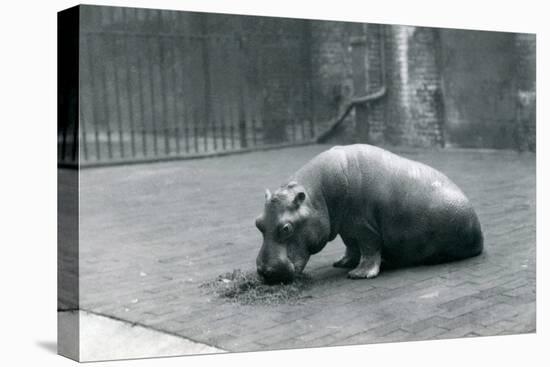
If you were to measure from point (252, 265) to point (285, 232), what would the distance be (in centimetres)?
46

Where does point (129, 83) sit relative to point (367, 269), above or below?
above

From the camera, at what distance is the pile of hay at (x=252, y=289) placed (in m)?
6.09

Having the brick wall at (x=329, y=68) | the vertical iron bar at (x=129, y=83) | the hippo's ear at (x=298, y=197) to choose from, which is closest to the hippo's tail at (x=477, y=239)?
the brick wall at (x=329, y=68)

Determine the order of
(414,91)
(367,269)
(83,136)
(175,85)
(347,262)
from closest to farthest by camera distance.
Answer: (83,136)
(175,85)
(367,269)
(347,262)
(414,91)

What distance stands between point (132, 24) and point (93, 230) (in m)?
1.39

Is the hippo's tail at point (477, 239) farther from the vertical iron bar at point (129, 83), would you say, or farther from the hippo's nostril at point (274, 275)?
the vertical iron bar at point (129, 83)

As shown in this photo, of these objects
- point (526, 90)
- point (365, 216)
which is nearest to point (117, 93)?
point (365, 216)

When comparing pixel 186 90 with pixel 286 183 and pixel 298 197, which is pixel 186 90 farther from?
pixel 298 197

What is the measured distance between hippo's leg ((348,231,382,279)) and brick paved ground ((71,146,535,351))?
67 millimetres

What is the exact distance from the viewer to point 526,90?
7234mm

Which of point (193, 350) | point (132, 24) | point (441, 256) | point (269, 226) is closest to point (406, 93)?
point (441, 256)

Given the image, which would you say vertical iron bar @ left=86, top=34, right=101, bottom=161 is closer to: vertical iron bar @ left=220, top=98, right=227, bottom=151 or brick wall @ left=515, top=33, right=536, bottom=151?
vertical iron bar @ left=220, top=98, right=227, bottom=151

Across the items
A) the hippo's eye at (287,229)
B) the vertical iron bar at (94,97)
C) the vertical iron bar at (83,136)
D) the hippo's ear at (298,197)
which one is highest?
the vertical iron bar at (94,97)

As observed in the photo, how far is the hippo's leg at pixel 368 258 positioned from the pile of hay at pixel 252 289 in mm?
406
